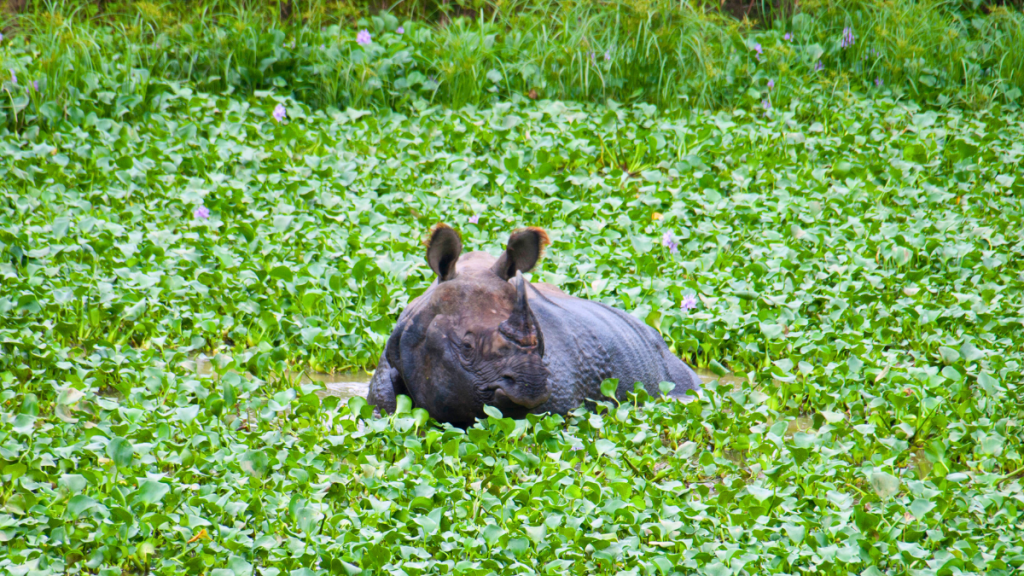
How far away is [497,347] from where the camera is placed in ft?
11.9

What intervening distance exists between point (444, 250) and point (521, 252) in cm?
A: 29

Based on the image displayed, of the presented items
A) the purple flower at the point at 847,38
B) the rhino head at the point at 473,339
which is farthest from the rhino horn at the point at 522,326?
the purple flower at the point at 847,38

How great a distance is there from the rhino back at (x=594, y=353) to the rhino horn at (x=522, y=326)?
0.68ft

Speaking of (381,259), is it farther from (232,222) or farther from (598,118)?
A: (598,118)

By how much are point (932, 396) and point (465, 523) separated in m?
2.17

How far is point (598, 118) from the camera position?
8180mm

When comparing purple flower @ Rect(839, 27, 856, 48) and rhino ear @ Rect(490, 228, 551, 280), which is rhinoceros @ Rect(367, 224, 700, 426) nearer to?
rhino ear @ Rect(490, 228, 551, 280)

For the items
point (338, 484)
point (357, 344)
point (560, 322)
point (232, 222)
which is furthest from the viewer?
point (232, 222)

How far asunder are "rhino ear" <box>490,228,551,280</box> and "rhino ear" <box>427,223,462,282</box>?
0.16 metres

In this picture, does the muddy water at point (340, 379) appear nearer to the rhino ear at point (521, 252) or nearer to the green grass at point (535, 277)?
the green grass at point (535, 277)

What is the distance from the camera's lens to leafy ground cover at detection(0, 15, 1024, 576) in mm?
3102

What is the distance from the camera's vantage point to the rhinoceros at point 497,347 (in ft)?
12.0

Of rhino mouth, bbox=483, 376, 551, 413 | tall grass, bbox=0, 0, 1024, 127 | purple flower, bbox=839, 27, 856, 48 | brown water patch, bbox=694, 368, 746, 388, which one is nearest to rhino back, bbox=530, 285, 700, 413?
rhino mouth, bbox=483, 376, 551, 413

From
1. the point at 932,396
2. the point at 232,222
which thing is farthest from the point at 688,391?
the point at 232,222
